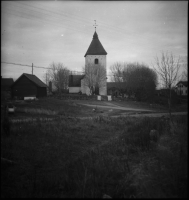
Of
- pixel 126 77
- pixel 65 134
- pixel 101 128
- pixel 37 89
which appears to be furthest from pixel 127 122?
pixel 126 77

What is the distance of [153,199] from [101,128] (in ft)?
27.7

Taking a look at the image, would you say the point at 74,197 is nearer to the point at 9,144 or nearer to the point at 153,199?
the point at 153,199

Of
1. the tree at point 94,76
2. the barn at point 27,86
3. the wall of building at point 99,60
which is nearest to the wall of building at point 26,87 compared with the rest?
the barn at point 27,86

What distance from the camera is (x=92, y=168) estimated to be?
504 cm

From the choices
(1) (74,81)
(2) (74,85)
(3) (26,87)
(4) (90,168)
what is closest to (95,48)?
(1) (74,81)

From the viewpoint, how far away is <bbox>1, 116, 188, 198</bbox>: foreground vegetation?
4.00 meters

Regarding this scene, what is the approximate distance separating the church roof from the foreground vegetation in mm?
34456

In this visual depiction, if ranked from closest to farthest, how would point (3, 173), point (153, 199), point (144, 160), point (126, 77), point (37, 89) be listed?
point (153, 199), point (3, 173), point (144, 160), point (37, 89), point (126, 77)

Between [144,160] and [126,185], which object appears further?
[144,160]

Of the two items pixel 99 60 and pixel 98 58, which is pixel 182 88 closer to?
pixel 99 60

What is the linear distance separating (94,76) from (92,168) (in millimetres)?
34246

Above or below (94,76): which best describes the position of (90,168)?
below

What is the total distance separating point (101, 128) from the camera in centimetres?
1172

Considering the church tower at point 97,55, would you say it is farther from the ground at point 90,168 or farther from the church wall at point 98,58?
the ground at point 90,168
